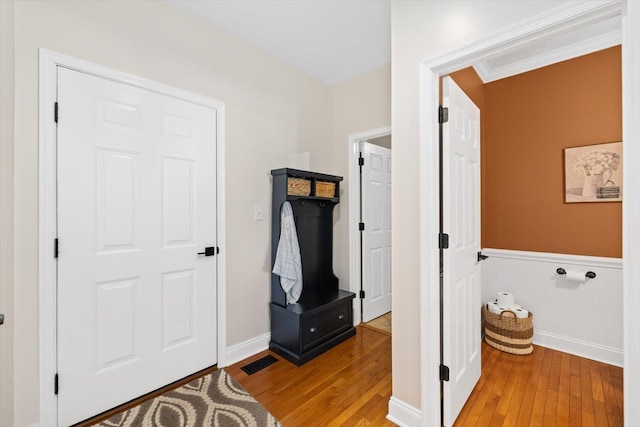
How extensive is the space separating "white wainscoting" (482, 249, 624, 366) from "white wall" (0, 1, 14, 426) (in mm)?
3720

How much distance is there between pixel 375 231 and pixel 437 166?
1808 millimetres

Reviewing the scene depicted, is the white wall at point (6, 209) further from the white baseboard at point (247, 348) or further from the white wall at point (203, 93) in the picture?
the white baseboard at point (247, 348)

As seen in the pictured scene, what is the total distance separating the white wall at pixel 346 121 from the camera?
293 cm

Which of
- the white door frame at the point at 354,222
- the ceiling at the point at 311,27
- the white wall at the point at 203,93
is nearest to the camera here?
the white wall at the point at 203,93

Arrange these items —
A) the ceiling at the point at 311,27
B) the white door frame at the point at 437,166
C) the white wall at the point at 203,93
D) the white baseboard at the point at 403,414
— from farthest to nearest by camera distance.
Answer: the ceiling at the point at 311,27 < the white baseboard at the point at 403,414 < the white wall at the point at 203,93 < the white door frame at the point at 437,166

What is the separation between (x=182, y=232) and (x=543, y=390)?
111 inches

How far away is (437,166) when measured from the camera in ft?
5.12

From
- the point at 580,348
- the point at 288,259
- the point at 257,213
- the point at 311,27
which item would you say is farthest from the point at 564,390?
the point at 311,27

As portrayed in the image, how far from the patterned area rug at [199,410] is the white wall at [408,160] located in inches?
33.7

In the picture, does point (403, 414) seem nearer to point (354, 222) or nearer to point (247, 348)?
point (247, 348)

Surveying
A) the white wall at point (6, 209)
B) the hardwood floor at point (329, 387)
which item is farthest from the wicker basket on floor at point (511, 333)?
the white wall at point (6, 209)

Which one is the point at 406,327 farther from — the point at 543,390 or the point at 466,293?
the point at 543,390

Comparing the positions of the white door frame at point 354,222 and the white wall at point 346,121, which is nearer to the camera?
the white wall at point 346,121

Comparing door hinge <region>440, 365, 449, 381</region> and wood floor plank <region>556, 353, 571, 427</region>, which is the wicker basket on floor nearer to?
wood floor plank <region>556, 353, 571, 427</region>
